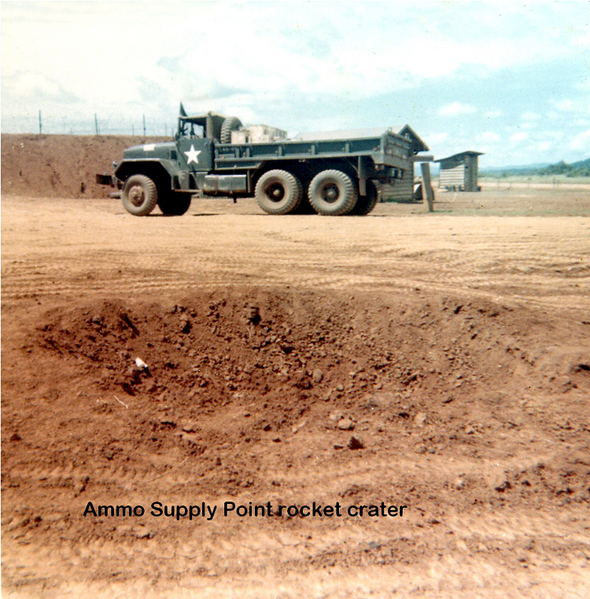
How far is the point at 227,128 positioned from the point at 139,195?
8.52 feet

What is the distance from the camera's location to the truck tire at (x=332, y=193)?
40.8 feet

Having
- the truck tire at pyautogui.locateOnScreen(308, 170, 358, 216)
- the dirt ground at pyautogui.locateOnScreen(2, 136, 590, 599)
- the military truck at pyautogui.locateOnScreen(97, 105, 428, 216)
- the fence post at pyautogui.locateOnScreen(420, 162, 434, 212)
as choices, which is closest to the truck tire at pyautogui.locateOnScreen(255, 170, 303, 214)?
the military truck at pyautogui.locateOnScreen(97, 105, 428, 216)

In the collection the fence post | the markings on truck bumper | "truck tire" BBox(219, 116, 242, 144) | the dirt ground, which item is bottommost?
the dirt ground

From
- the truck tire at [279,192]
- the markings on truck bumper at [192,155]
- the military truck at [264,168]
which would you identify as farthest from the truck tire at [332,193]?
the markings on truck bumper at [192,155]

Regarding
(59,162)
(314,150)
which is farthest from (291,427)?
(59,162)

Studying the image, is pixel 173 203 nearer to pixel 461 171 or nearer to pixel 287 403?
pixel 287 403

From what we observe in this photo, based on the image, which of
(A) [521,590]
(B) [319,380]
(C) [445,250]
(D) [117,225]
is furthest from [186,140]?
(A) [521,590]

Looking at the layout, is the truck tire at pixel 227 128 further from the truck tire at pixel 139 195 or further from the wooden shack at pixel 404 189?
the wooden shack at pixel 404 189

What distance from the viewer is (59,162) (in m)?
27.0

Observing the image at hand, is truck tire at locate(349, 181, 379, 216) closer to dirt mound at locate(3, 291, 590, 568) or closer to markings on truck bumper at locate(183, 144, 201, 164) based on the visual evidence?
markings on truck bumper at locate(183, 144, 201, 164)

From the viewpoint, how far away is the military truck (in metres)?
12.5

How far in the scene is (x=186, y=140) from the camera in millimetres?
13445

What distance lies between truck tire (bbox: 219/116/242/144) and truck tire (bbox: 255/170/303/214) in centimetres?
136

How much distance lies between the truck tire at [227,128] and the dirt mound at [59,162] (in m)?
12.4
